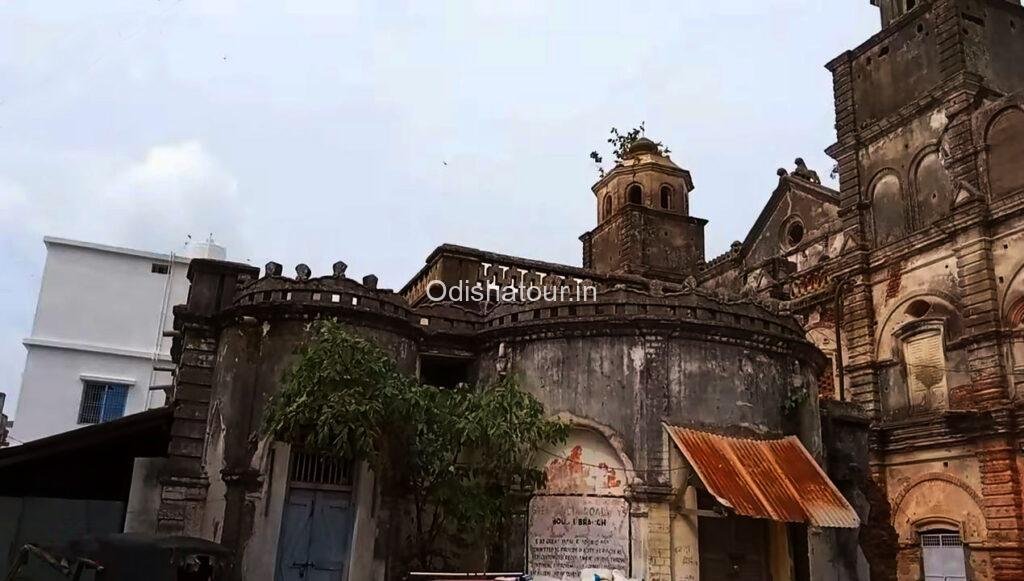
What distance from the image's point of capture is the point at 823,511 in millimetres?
13609

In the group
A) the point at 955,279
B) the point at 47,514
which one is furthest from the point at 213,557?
the point at 955,279

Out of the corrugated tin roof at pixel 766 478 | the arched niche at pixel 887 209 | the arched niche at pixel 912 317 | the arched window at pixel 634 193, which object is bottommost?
the corrugated tin roof at pixel 766 478

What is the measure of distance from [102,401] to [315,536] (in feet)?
60.2

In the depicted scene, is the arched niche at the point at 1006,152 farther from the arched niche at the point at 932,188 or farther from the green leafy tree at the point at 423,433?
the green leafy tree at the point at 423,433

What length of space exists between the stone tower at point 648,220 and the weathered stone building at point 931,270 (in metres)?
4.46

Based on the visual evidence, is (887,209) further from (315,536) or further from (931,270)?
(315,536)

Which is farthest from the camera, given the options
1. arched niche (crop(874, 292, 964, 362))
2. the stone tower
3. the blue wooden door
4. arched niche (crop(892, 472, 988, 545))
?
the stone tower

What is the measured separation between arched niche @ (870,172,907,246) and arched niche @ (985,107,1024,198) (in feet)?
9.46

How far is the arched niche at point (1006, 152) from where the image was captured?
22.2 m

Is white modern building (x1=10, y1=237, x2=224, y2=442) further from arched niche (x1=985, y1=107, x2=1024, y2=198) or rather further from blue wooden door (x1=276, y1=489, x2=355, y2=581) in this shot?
arched niche (x1=985, y1=107, x2=1024, y2=198)

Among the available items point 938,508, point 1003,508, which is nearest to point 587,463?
point 1003,508

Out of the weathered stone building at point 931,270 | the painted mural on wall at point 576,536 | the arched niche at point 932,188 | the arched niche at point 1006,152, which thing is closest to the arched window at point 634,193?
the weathered stone building at point 931,270

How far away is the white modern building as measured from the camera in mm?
27812

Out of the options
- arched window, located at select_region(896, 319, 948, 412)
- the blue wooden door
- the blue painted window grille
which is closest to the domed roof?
arched window, located at select_region(896, 319, 948, 412)
